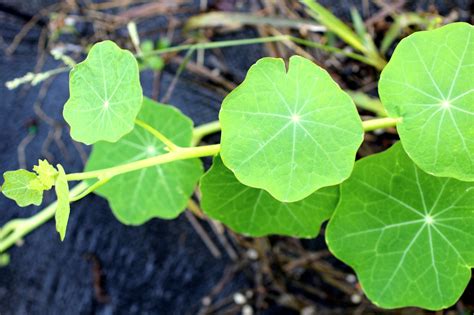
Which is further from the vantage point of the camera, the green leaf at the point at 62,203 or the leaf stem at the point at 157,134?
the leaf stem at the point at 157,134

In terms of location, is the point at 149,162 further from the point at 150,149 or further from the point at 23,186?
the point at 150,149

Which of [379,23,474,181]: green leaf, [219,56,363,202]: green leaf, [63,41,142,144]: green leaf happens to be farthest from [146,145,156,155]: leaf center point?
[379,23,474,181]: green leaf

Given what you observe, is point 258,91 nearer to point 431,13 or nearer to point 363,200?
point 363,200

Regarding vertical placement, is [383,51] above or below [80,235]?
above

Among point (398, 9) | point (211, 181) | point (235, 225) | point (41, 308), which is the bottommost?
point (41, 308)

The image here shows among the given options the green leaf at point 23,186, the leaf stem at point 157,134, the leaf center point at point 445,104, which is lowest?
the green leaf at point 23,186

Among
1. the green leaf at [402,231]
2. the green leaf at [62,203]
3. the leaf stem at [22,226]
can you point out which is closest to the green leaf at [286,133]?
the green leaf at [402,231]

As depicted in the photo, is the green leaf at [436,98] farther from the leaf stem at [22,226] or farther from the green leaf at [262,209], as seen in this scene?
the leaf stem at [22,226]

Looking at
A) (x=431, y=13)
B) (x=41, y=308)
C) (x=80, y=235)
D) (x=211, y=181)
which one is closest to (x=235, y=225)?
(x=211, y=181)
